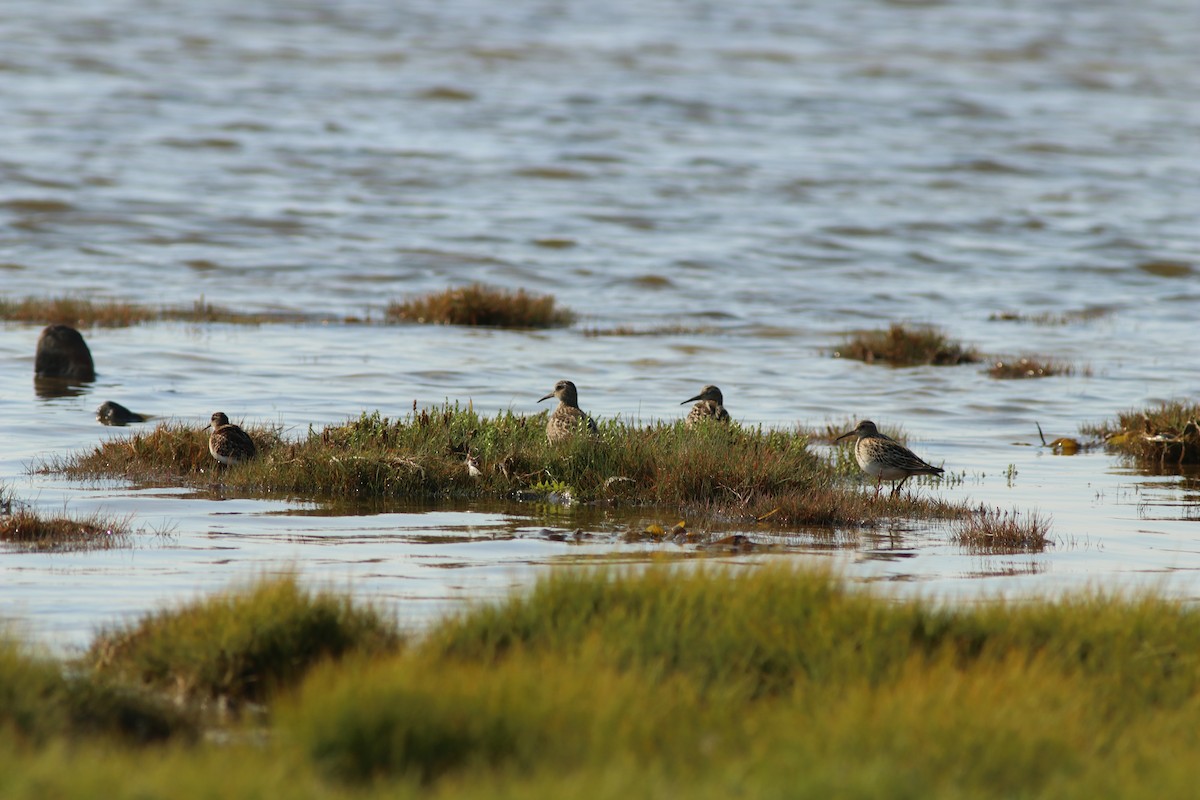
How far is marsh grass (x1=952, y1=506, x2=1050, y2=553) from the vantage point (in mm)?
11070

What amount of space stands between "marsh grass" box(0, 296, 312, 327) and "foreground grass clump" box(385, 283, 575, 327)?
1872 mm

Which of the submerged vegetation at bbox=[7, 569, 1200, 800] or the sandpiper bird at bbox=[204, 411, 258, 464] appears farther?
the sandpiper bird at bbox=[204, 411, 258, 464]

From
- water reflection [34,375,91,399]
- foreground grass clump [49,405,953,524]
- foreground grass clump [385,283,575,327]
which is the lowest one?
foreground grass clump [49,405,953,524]

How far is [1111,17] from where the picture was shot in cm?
9238

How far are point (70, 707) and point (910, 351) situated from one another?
1828cm

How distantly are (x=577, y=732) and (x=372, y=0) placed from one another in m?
83.0

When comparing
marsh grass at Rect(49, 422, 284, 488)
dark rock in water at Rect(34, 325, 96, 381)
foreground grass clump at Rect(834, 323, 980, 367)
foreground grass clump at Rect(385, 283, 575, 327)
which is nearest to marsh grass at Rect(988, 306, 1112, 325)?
foreground grass clump at Rect(834, 323, 980, 367)

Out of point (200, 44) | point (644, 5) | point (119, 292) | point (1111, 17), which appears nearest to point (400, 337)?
point (119, 292)

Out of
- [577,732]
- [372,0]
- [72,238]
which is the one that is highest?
[372,0]

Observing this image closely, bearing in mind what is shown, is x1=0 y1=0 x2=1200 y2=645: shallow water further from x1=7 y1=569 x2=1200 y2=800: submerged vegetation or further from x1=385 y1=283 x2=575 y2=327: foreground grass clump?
x1=7 y1=569 x2=1200 y2=800: submerged vegetation

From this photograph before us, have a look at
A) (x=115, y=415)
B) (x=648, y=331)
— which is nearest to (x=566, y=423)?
(x=115, y=415)

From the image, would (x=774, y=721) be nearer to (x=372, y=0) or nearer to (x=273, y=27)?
(x=273, y=27)

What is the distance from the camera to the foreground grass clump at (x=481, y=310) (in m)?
26.1

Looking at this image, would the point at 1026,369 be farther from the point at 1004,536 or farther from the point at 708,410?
the point at 1004,536
